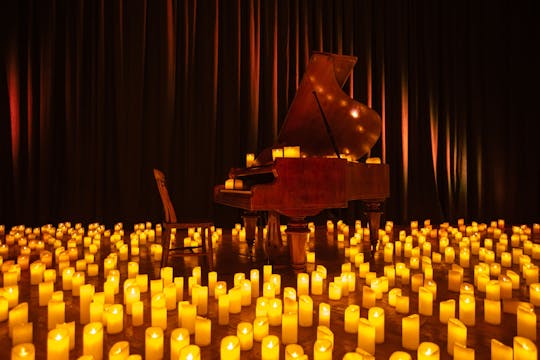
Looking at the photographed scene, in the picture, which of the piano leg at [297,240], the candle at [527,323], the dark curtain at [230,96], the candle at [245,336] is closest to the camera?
the candle at [245,336]

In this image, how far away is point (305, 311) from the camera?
72.8 inches

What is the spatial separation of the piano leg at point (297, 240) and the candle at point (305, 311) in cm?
84

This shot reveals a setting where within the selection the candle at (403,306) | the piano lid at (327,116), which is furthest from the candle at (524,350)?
the piano lid at (327,116)

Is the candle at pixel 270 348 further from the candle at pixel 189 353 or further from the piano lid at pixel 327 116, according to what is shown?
the piano lid at pixel 327 116

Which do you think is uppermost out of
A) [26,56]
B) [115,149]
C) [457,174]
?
[26,56]

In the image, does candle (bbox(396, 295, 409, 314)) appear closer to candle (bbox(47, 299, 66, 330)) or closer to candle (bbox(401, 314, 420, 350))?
candle (bbox(401, 314, 420, 350))

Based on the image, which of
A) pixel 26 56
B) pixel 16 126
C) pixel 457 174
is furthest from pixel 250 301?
pixel 457 174

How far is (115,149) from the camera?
5250mm

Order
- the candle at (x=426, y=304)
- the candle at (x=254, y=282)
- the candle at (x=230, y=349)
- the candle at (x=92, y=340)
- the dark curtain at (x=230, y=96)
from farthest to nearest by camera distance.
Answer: the dark curtain at (x=230, y=96)
the candle at (x=254, y=282)
the candle at (x=426, y=304)
the candle at (x=92, y=340)
the candle at (x=230, y=349)

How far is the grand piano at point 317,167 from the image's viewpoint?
2.48 metres

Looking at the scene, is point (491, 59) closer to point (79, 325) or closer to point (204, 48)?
point (204, 48)

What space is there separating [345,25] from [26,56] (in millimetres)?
4777

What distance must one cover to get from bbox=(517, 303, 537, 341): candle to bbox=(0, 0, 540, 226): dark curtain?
13.5 feet

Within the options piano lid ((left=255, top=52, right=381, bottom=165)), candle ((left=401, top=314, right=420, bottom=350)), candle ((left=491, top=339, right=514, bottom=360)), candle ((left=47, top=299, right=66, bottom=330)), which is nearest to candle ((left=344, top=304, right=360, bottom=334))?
candle ((left=401, top=314, right=420, bottom=350))
